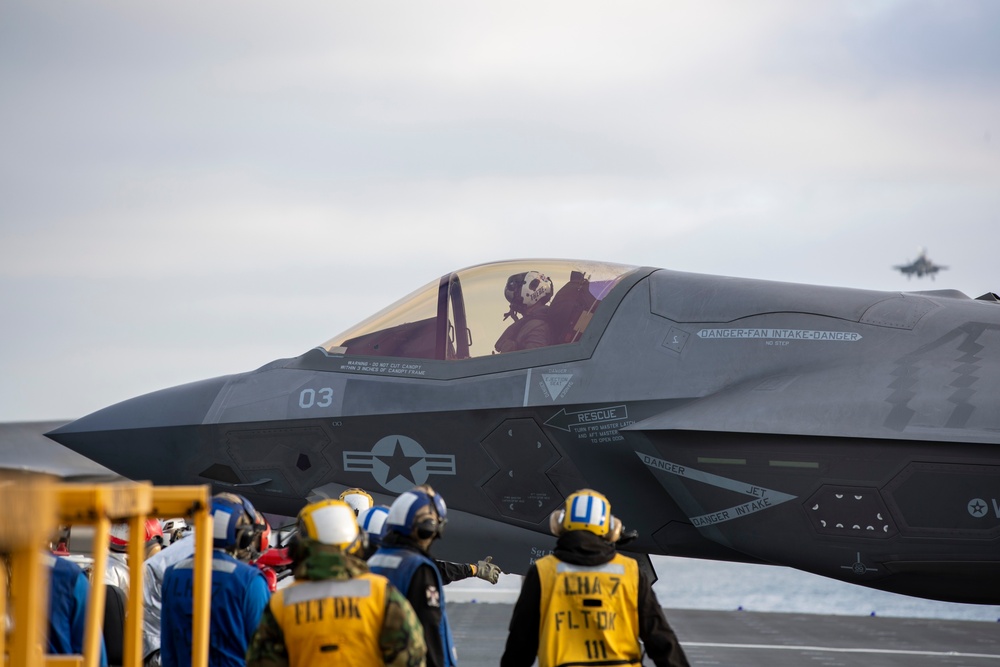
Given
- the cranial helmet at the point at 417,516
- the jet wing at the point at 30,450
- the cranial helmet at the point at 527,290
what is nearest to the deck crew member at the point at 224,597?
the cranial helmet at the point at 417,516

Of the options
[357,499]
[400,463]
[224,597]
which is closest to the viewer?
[224,597]

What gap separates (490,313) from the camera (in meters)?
9.44

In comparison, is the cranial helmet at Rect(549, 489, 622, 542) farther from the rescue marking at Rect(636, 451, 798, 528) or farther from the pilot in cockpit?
the pilot in cockpit

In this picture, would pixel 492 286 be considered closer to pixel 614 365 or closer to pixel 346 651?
pixel 614 365

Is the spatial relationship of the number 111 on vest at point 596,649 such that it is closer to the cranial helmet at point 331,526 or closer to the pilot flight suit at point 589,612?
the pilot flight suit at point 589,612

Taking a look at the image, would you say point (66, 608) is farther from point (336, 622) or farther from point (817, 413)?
point (817, 413)

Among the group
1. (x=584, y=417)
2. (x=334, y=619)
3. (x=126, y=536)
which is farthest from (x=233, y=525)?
(x=126, y=536)

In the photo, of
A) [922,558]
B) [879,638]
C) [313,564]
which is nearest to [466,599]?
[879,638]

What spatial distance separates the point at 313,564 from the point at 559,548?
1.62 m

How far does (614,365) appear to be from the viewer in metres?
8.73

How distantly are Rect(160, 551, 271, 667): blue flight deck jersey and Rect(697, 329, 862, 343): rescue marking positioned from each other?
4.38 m

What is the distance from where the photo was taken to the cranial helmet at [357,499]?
8.43 metres

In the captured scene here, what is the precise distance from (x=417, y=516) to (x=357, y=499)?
3.05 m

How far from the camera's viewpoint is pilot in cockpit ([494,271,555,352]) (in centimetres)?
914
